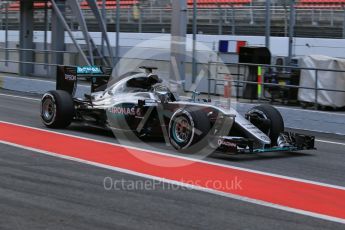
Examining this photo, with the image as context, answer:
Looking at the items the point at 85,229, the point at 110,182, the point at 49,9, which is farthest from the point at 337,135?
the point at 49,9

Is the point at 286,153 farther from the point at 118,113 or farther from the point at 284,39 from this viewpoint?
the point at 284,39

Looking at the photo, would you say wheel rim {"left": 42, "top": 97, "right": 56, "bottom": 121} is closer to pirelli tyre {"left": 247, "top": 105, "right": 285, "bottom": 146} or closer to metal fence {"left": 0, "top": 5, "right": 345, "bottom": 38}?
pirelli tyre {"left": 247, "top": 105, "right": 285, "bottom": 146}

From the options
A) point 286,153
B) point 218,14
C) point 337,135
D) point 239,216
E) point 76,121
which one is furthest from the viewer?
point 218,14

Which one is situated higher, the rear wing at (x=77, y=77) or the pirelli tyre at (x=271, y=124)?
the rear wing at (x=77, y=77)

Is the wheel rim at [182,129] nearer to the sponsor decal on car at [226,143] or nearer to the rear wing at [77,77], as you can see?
the sponsor decal on car at [226,143]

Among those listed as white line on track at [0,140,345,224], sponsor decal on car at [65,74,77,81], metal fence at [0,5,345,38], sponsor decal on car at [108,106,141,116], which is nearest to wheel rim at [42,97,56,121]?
sponsor decal on car at [65,74,77,81]

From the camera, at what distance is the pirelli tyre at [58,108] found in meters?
11.6

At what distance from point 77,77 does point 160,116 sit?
282 cm

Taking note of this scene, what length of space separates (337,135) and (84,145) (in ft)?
19.1

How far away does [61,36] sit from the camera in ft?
76.1

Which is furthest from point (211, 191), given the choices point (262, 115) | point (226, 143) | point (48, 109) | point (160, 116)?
point (48, 109)

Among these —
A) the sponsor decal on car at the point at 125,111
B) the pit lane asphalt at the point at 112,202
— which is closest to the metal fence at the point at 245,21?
the sponsor decal on car at the point at 125,111

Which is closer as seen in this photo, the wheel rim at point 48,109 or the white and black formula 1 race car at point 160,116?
the white and black formula 1 race car at point 160,116

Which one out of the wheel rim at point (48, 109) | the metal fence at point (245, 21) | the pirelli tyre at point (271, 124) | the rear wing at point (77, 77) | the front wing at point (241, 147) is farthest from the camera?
the metal fence at point (245, 21)
